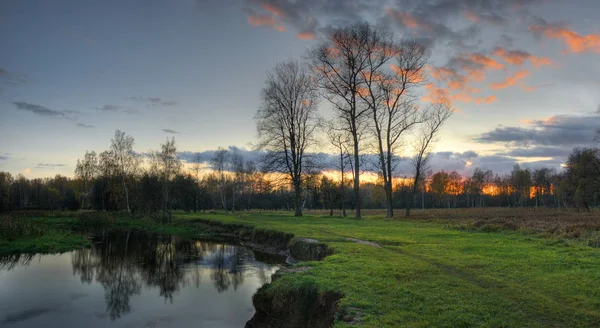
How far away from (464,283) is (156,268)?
17.4m

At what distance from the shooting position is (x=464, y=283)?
10094mm

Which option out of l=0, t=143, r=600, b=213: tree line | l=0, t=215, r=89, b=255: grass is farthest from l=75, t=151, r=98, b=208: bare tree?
l=0, t=215, r=89, b=255: grass

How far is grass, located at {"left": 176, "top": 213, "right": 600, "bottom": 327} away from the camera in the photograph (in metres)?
7.72

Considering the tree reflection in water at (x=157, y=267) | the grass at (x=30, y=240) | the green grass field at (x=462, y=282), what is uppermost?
the green grass field at (x=462, y=282)

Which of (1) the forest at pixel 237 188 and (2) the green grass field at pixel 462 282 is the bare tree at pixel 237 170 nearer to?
(1) the forest at pixel 237 188

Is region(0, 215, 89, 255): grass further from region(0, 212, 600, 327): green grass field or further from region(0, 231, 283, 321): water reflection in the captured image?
region(0, 212, 600, 327): green grass field

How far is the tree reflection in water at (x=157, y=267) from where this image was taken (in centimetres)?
1700

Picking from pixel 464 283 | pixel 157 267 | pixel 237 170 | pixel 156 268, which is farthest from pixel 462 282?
pixel 237 170

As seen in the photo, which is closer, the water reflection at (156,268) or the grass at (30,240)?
the water reflection at (156,268)

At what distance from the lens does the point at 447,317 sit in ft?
25.1

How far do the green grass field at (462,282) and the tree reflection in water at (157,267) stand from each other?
19.9 ft

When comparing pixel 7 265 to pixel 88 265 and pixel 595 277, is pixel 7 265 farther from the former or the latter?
pixel 595 277

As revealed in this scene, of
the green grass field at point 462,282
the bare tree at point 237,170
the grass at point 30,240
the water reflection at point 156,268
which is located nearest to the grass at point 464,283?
the green grass field at point 462,282

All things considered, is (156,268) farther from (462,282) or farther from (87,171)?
(87,171)
